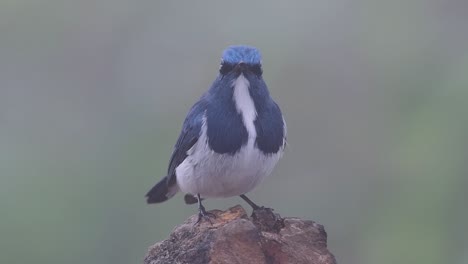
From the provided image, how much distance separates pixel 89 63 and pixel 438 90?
10.6 ft

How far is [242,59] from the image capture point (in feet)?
19.1

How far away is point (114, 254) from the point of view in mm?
8156

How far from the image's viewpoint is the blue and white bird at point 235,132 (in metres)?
5.96

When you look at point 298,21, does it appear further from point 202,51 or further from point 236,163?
point 236,163

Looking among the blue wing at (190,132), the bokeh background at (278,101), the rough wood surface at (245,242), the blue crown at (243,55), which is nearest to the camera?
the rough wood surface at (245,242)

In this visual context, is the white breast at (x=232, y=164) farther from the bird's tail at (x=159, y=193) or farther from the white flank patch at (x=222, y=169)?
the bird's tail at (x=159, y=193)

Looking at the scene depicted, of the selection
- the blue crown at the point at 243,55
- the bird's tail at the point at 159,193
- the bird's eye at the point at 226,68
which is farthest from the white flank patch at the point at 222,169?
the bird's tail at the point at 159,193

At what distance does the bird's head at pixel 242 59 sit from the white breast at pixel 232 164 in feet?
0.23

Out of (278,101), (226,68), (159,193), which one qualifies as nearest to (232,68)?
(226,68)

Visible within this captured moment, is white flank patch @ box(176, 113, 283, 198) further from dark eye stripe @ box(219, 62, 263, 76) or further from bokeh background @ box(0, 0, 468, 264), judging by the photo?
bokeh background @ box(0, 0, 468, 264)

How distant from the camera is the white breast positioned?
599 cm

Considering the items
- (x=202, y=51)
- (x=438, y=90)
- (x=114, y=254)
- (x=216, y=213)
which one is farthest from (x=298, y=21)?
(x=216, y=213)

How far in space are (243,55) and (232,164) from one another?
0.63 metres

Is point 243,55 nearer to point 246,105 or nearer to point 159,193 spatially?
point 246,105
